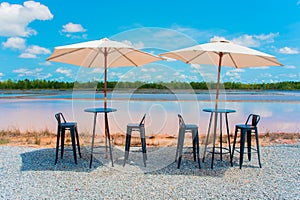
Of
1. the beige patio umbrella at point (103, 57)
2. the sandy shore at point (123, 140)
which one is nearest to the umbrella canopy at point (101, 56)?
the beige patio umbrella at point (103, 57)

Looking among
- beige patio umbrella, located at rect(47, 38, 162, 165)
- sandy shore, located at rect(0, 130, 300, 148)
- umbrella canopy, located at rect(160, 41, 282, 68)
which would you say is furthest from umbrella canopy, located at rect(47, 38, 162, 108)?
sandy shore, located at rect(0, 130, 300, 148)

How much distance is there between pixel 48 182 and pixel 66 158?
45.5 inches

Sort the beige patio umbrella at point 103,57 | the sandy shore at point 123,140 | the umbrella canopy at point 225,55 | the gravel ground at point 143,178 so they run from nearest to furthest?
1. the gravel ground at point 143,178
2. the umbrella canopy at point 225,55
3. the beige patio umbrella at point 103,57
4. the sandy shore at point 123,140

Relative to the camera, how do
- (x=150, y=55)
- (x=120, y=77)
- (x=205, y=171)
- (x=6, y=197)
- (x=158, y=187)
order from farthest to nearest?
(x=120, y=77) → (x=150, y=55) → (x=205, y=171) → (x=158, y=187) → (x=6, y=197)

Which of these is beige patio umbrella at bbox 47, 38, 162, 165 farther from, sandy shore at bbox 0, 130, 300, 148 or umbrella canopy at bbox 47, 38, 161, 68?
sandy shore at bbox 0, 130, 300, 148

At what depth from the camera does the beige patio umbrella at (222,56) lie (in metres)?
4.10

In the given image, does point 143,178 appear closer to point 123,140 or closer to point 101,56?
point 101,56

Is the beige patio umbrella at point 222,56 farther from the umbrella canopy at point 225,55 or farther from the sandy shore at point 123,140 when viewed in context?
the sandy shore at point 123,140

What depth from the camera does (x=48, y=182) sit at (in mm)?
3625

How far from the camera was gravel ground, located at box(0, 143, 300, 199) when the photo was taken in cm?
325

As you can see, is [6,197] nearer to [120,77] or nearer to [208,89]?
[120,77]

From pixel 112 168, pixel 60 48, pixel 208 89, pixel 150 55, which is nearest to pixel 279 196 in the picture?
pixel 208 89

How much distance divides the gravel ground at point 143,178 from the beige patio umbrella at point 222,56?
39.7 inches

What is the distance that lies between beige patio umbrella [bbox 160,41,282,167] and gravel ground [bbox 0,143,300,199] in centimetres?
101
